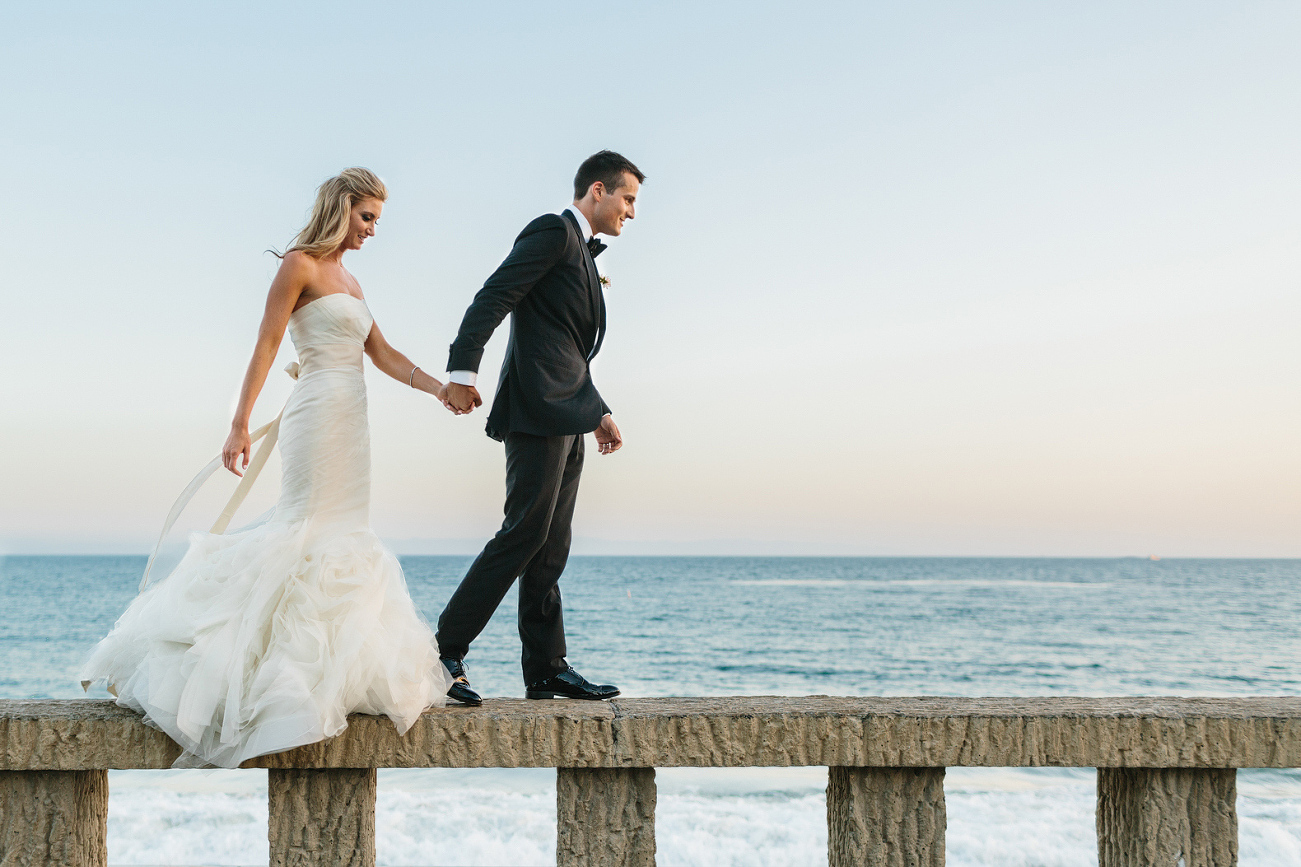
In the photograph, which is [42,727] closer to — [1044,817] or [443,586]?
[1044,817]

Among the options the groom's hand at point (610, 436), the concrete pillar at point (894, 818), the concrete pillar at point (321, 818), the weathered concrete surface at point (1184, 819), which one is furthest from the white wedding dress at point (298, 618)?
the weathered concrete surface at point (1184, 819)

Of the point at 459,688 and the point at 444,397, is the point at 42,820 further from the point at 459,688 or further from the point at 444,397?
the point at 444,397

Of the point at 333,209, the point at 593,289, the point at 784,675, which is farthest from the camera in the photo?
the point at 784,675

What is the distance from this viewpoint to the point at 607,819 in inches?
75.6

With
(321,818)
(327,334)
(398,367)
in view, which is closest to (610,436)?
(398,367)

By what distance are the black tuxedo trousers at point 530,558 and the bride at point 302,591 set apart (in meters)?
0.31

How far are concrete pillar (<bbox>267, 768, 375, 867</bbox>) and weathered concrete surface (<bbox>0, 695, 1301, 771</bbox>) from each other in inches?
1.7

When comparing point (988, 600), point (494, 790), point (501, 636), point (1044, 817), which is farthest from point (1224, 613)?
point (494, 790)

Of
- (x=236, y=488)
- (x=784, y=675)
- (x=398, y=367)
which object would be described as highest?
(x=398, y=367)

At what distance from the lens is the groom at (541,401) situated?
2691mm

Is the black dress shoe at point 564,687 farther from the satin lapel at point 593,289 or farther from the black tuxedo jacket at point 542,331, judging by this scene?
the satin lapel at point 593,289

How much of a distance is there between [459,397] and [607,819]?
53.3 inches

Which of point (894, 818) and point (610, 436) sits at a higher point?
point (610, 436)

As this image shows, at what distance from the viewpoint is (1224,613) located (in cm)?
3488
